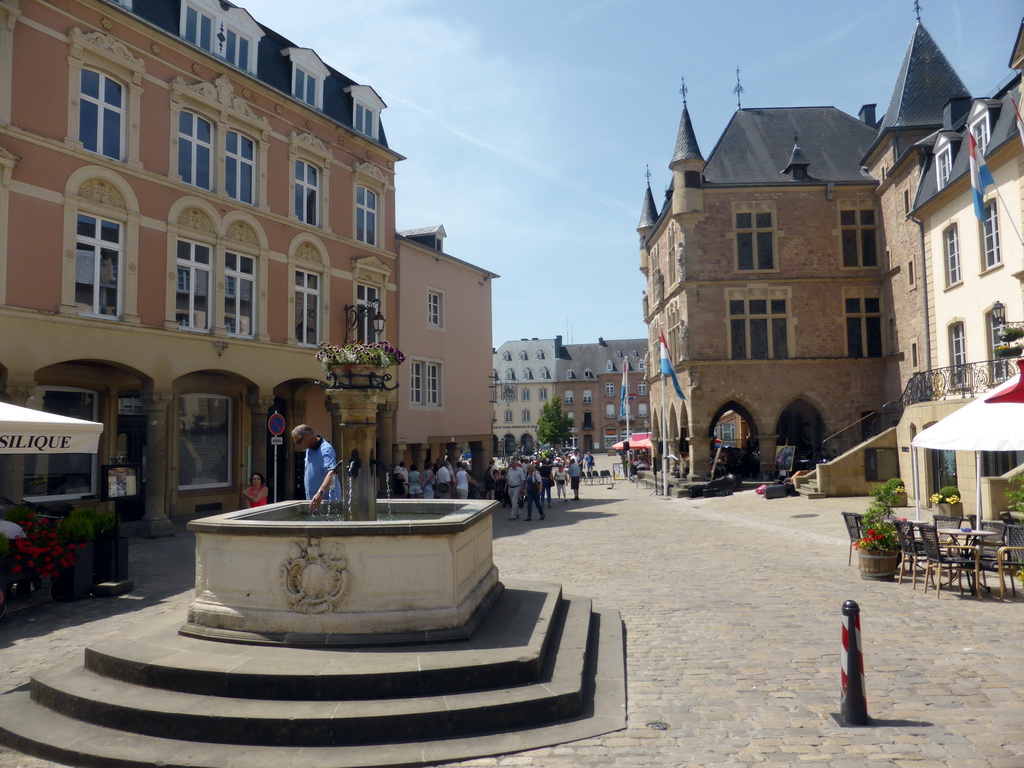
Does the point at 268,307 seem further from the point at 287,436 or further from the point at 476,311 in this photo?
the point at 476,311

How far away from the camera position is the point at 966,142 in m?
21.7

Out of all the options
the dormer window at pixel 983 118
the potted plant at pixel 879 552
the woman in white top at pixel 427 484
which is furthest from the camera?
the woman in white top at pixel 427 484

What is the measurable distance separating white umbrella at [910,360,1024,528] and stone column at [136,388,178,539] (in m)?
15.0

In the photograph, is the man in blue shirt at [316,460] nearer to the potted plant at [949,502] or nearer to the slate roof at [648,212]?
the potted plant at [949,502]

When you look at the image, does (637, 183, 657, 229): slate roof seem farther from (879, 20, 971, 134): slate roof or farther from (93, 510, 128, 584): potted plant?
(93, 510, 128, 584): potted plant

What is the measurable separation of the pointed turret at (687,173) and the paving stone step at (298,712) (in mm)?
28330

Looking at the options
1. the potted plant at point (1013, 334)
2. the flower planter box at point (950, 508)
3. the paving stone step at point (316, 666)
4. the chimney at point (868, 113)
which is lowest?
the paving stone step at point (316, 666)

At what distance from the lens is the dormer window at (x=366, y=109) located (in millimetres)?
25172

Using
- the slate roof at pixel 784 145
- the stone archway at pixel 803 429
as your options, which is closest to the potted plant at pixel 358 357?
the stone archway at pixel 803 429

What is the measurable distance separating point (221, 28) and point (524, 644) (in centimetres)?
1946

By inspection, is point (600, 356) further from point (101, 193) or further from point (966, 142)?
point (101, 193)

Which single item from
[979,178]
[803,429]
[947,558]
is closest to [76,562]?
[947,558]

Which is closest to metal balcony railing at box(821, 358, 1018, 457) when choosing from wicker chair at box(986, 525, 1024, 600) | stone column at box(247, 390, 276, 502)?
wicker chair at box(986, 525, 1024, 600)

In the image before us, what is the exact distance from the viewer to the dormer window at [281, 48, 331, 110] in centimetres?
2266
